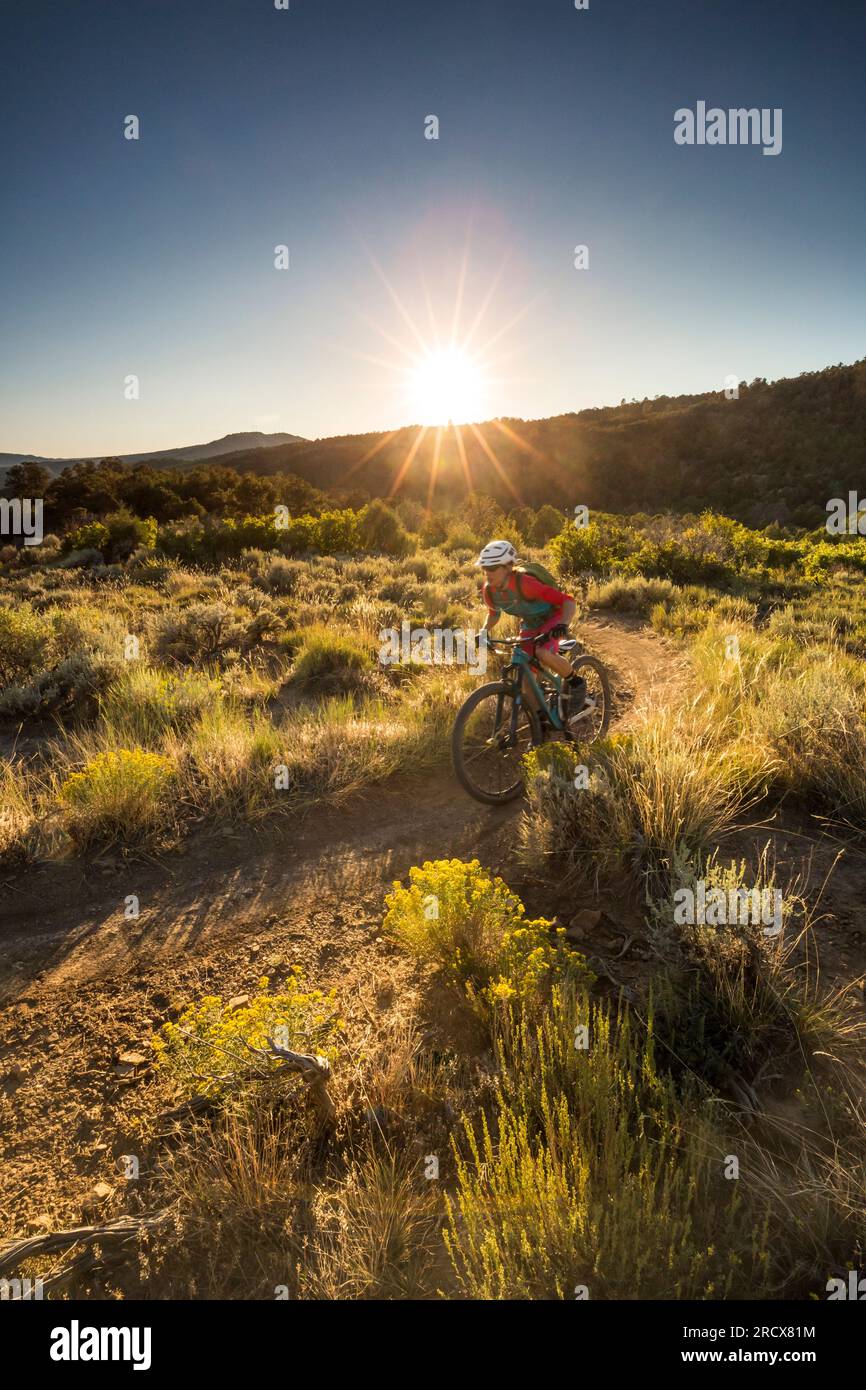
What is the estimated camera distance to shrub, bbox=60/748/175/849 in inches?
185

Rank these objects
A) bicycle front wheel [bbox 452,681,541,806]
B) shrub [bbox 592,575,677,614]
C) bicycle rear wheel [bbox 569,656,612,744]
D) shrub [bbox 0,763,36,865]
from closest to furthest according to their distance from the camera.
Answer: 1. shrub [bbox 0,763,36,865]
2. bicycle front wheel [bbox 452,681,541,806]
3. bicycle rear wheel [bbox 569,656,612,744]
4. shrub [bbox 592,575,677,614]

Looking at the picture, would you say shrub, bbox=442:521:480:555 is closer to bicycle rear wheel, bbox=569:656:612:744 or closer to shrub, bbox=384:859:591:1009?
bicycle rear wheel, bbox=569:656:612:744

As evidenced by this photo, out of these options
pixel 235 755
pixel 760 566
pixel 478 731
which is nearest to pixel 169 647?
pixel 235 755

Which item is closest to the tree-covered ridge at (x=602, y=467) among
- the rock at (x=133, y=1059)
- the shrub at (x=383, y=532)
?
the shrub at (x=383, y=532)

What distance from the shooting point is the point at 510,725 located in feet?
18.3

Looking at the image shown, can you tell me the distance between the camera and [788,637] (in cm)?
959

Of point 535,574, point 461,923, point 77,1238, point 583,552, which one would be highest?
point 583,552

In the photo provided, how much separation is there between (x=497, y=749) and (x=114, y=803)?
3113 mm

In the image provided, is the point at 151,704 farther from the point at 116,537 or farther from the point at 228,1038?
the point at 116,537

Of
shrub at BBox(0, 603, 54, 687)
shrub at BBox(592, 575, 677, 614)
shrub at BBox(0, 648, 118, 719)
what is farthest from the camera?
shrub at BBox(592, 575, 677, 614)

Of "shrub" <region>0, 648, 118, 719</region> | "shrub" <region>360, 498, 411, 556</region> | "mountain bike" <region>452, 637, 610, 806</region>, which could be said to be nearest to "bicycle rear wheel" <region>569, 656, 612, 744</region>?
"mountain bike" <region>452, 637, 610, 806</region>

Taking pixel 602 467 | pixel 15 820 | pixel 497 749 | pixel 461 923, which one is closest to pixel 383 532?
pixel 497 749

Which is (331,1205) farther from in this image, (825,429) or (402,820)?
(825,429)

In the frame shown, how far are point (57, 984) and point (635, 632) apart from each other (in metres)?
10.1
